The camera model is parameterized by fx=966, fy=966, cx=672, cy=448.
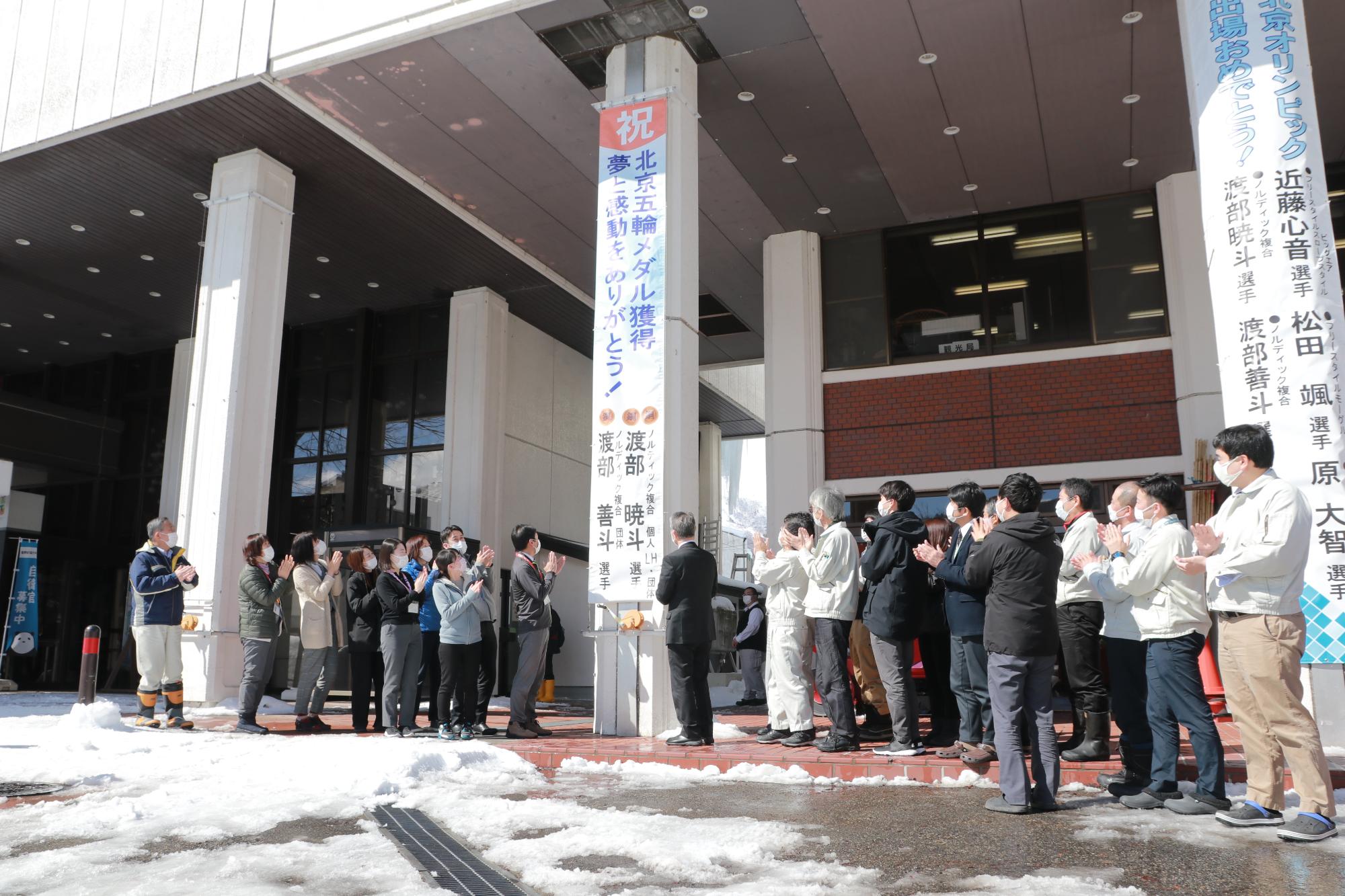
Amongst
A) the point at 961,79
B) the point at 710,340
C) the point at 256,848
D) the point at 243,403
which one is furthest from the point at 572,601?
the point at 256,848

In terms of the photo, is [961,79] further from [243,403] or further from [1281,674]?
[243,403]

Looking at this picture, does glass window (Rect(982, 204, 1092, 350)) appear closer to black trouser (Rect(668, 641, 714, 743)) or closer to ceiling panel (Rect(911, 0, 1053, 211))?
ceiling panel (Rect(911, 0, 1053, 211))

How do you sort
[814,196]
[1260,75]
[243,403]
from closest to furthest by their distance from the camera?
[1260,75] → [243,403] → [814,196]

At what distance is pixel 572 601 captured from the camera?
18453 millimetres

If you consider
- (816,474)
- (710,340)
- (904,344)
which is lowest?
(816,474)

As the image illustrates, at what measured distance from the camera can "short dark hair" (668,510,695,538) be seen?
7211mm

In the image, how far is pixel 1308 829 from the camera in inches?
146

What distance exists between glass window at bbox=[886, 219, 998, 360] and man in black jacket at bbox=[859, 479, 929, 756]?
7.22 m

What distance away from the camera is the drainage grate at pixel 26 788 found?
4.72 metres

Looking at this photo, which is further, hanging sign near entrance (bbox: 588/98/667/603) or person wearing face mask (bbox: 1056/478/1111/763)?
hanging sign near entrance (bbox: 588/98/667/603)

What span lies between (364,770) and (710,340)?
1400cm

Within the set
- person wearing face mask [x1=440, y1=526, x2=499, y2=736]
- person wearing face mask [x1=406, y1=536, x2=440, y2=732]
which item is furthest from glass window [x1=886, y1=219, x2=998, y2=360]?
person wearing face mask [x1=406, y1=536, x2=440, y2=732]

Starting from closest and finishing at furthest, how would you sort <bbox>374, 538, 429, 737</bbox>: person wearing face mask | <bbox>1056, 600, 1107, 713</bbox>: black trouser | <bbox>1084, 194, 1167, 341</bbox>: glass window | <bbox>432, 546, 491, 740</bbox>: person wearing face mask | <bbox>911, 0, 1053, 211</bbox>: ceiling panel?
<bbox>1056, 600, 1107, 713</bbox>: black trouser, <bbox>432, 546, 491, 740</bbox>: person wearing face mask, <bbox>374, 538, 429, 737</bbox>: person wearing face mask, <bbox>911, 0, 1053, 211</bbox>: ceiling panel, <bbox>1084, 194, 1167, 341</bbox>: glass window

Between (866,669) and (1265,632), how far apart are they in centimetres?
361
